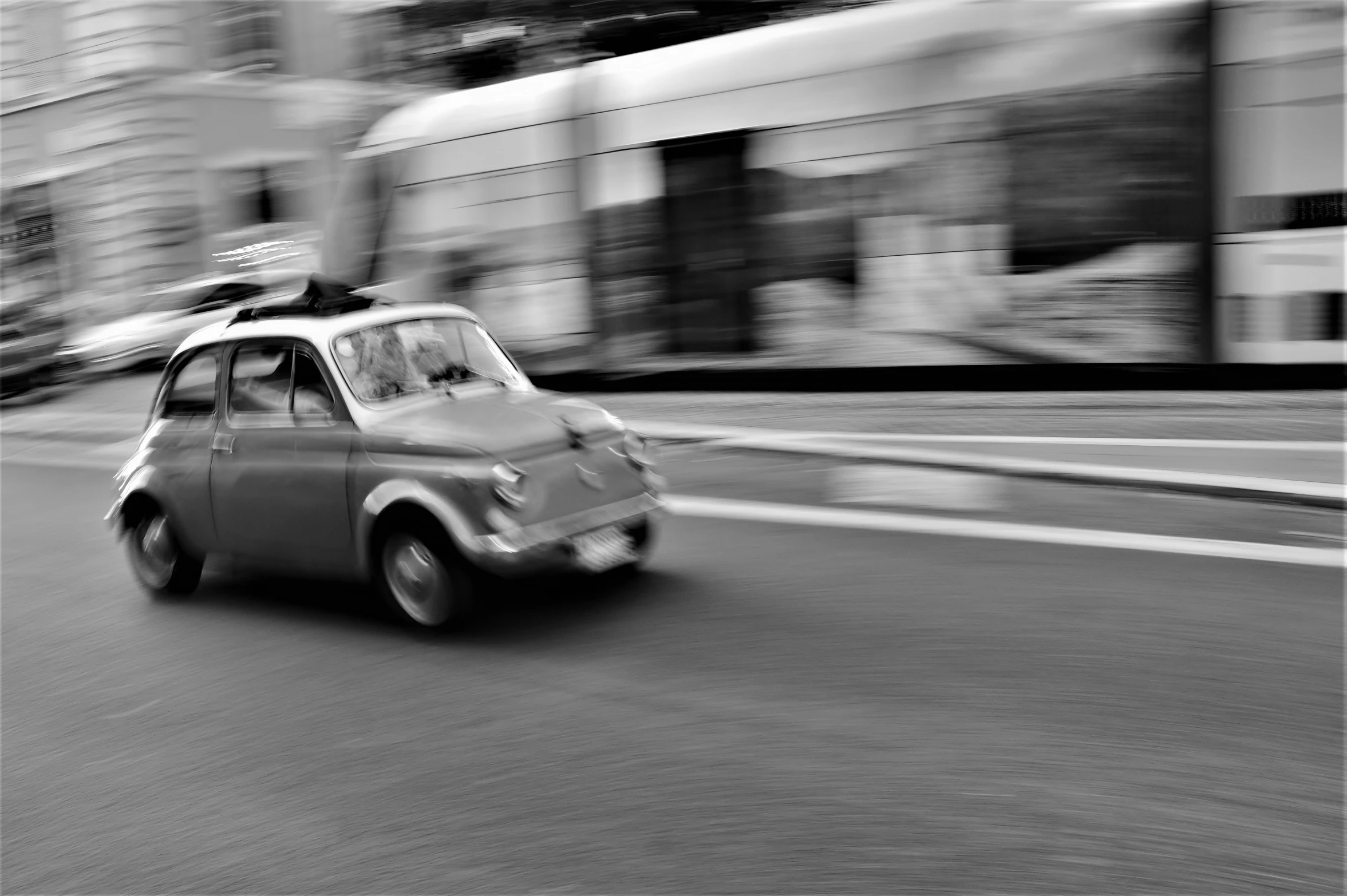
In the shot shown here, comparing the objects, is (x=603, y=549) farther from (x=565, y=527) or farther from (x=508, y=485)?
(x=508, y=485)

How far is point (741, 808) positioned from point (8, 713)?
3.61 m

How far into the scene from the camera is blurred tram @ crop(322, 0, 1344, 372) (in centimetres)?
1120

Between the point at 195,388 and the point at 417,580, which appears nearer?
the point at 417,580

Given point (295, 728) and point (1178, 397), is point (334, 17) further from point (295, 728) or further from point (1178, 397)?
point (295, 728)

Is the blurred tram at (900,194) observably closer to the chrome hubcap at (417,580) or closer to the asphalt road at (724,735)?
the asphalt road at (724,735)

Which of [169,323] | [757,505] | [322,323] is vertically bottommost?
[757,505]

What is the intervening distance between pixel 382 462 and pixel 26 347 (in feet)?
61.6

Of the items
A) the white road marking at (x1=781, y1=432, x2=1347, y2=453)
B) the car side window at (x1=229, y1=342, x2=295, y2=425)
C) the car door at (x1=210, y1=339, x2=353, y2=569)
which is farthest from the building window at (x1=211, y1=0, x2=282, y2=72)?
the car door at (x1=210, y1=339, x2=353, y2=569)

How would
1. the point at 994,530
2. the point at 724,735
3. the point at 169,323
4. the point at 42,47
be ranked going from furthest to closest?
the point at 42,47 → the point at 169,323 → the point at 994,530 → the point at 724,735

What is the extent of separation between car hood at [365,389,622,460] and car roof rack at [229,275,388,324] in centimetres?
81

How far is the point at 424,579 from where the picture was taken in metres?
6.52

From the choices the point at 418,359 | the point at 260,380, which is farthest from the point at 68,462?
the point at 418,359

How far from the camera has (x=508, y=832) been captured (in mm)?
4207

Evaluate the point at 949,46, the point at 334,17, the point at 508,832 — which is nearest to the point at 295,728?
the point at 508,832
